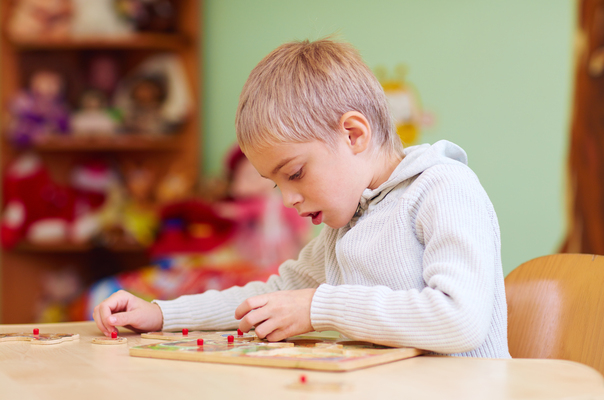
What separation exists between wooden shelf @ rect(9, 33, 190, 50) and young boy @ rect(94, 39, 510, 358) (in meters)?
1.90

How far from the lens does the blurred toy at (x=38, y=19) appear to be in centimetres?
274

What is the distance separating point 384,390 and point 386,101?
536mm

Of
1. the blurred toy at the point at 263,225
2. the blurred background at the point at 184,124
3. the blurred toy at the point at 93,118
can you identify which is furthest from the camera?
the blurred toy at the point at 93,118

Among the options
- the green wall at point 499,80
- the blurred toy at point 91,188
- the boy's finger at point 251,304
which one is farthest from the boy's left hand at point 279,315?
the blurred toy at point 91,188

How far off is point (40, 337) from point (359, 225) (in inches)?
17.8

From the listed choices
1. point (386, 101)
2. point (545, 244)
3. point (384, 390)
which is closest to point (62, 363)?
point (384, 390)

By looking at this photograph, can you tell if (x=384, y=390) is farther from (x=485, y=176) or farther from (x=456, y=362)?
(x=485, y=176)

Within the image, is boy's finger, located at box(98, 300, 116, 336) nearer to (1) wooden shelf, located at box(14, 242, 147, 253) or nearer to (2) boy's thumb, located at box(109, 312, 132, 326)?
(2) boy's thumb, located at box(109, 312, 132, 326)

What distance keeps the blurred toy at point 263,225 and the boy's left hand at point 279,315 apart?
1553 mm

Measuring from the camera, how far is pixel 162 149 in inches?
112

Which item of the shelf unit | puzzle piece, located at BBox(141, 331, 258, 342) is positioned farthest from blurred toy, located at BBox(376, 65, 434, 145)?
puzzle piece, located at BBox(141, 331, 258, 342)

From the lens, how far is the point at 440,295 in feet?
2.30

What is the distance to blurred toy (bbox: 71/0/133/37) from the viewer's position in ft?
9.00

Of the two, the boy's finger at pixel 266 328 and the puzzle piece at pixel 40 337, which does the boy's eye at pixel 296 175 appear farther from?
the puzzle piece at pixel 40 337
